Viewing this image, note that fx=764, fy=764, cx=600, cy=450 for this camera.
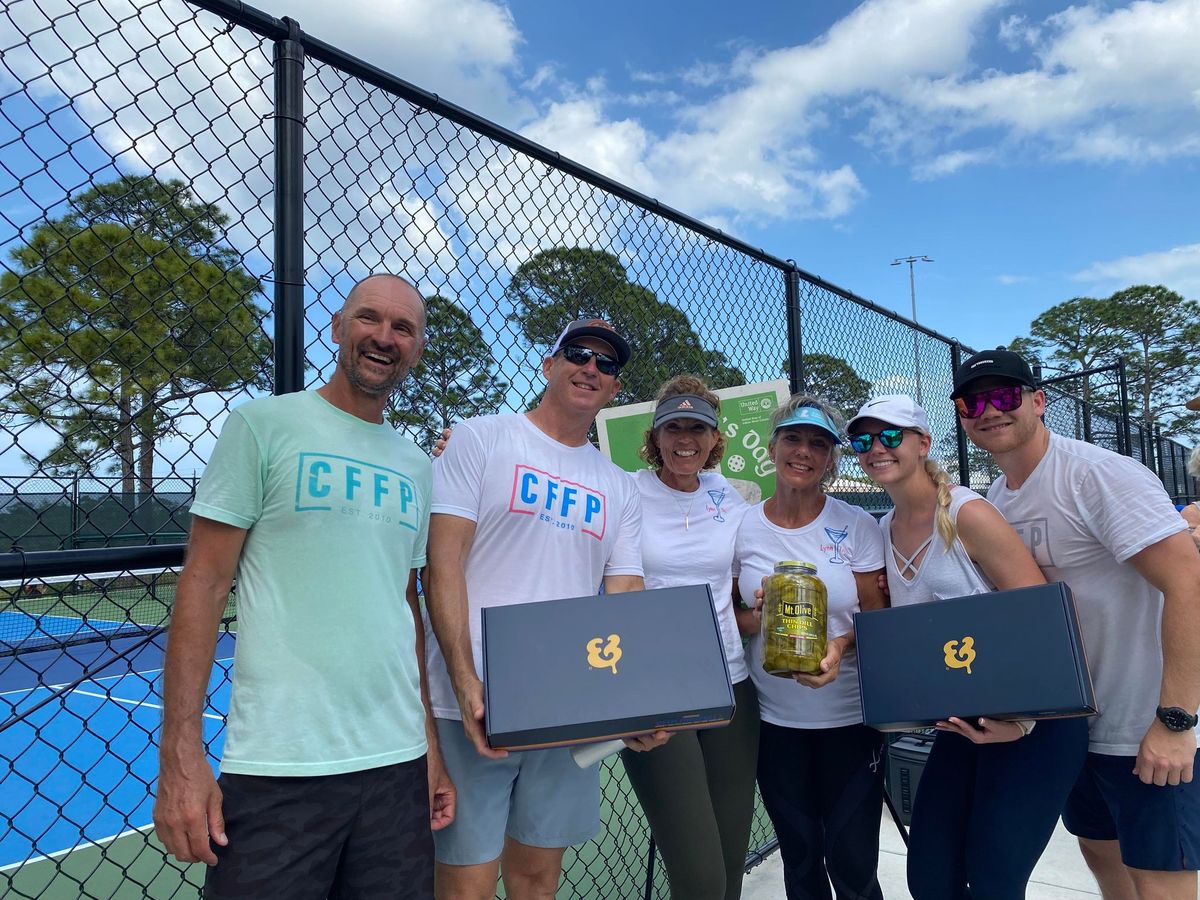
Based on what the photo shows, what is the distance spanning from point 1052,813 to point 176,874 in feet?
14.4

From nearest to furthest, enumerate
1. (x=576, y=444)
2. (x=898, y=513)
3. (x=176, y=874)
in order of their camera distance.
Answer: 1. (x=576, y=444)
2. (x=898, y=513)
3. (x=176, y=874)

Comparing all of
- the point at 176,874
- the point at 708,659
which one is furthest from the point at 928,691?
the point at 176,874

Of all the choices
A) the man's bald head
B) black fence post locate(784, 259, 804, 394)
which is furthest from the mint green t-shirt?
black fence post locate(784, 259, 804, 394)

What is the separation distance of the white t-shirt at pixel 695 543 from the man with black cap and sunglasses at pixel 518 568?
9.1 inches

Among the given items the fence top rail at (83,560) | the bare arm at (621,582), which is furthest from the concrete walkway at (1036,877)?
the fence top rail at (83,560)

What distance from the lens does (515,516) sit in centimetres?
206

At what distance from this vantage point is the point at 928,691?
2.08 m

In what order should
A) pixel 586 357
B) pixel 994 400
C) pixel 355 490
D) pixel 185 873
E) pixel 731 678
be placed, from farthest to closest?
pixel 185 873
pixel 731 678
pixel 994 400
pixel 586 357
pixel 355 490

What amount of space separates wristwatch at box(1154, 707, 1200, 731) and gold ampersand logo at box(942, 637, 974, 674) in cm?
54

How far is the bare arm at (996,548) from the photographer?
84.4 inches

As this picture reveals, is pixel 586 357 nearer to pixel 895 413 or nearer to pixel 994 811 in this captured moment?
pixel 895 413

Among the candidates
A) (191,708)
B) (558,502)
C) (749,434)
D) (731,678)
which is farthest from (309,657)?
(749,434)

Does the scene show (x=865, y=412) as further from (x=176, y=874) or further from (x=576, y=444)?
(x=176, y=874)

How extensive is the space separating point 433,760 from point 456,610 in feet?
1.23
